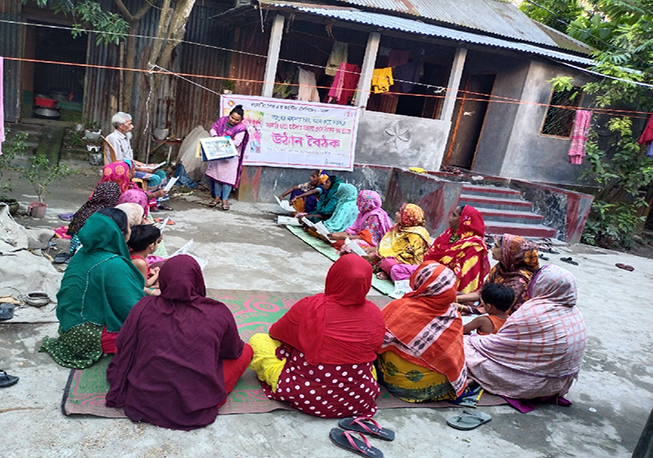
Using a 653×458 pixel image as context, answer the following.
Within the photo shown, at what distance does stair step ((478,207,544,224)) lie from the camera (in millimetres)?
8945

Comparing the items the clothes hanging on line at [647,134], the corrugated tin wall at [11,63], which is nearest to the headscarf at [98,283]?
the corrugated tin wall at [11,63]

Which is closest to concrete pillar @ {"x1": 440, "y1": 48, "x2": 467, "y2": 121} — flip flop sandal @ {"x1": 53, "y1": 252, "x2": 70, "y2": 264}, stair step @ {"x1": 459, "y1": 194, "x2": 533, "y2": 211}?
stair step @ {"x1": 459, "y1": 194, "x2": 533, "y2": 211}

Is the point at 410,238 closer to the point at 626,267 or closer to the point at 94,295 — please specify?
the point at 94,295

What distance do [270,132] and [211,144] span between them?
1227mm

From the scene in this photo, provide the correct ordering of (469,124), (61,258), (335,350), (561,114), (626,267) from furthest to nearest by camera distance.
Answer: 1. (469,124)
2. (561,114)
3. (626,267)
4. (61,258)
5. (335,350)

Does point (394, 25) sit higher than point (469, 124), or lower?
higher

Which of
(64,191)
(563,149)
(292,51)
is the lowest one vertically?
(64,191)

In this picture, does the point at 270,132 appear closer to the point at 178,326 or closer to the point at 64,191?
the point at 64,191

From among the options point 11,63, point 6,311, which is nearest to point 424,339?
point 6,311

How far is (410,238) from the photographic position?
5340 millimetres

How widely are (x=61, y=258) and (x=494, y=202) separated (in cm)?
737

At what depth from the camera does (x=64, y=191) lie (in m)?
7.12

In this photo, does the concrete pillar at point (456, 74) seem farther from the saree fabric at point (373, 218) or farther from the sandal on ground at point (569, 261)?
the saree fabric at point (373, 218)

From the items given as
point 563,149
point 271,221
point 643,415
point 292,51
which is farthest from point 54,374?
point 563,149
